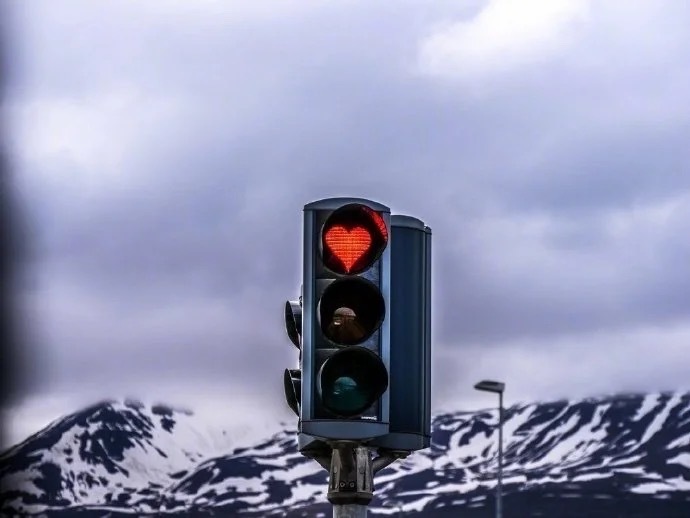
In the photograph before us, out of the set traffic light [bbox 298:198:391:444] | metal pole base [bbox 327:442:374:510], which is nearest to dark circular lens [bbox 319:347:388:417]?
traffic light [bbox 298:198:391:444]

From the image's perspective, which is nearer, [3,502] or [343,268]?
[343,268]

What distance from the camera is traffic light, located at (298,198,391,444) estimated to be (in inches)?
320

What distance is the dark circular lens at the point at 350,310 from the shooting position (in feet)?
26.6

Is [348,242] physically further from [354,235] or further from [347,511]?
[347,511]

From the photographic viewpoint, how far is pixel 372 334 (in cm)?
820

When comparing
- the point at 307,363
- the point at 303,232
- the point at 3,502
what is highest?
the point at 303,232

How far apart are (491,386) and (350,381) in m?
66.3

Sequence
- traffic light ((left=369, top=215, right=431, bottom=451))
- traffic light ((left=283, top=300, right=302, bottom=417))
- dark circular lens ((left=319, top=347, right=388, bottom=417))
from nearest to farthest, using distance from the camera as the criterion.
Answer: dark circular lens ((left=319, top=347, right=388, bottom=417))
traffic light ((left=369, top=215, right=431, bottom=451))
traffic light ((left=283, top=300, right=302, bottom=417))

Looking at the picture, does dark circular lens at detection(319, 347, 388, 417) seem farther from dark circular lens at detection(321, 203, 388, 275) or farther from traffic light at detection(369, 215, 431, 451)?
dark circular lens at detection(321, 203, 388, 275)

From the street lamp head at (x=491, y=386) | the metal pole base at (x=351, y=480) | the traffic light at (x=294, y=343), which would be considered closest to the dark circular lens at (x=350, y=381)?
the metal pole base at (x=351, y=480)

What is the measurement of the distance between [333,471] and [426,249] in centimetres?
100

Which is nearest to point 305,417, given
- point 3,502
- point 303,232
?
point 303,232

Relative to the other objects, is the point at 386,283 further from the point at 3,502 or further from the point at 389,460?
the point at 3,502

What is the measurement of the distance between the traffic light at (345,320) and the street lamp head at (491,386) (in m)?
66.0
